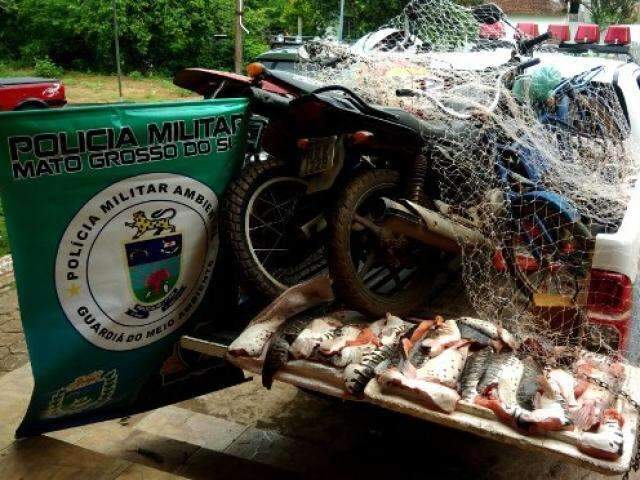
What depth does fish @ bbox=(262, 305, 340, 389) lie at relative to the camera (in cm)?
294

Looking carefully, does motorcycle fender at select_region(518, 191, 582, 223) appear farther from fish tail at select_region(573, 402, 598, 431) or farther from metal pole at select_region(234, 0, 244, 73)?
metal pole at select_region(234, 0, 244, 73)

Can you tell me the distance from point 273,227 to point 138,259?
30.1 inches

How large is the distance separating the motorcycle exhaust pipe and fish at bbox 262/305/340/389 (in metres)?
0.56

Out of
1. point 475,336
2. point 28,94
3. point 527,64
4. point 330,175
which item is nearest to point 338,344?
point 475,336

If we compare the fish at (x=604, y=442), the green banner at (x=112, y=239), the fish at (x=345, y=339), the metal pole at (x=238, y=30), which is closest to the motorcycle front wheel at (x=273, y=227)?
the green banner at (x=112, y=239)

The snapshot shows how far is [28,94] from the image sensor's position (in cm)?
1085

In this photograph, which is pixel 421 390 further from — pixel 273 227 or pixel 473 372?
pixel 273 227

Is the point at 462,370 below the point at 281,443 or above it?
above

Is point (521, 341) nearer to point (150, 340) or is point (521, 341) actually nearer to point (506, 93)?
point (506, 93)

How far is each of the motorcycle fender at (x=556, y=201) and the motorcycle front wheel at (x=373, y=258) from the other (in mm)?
570

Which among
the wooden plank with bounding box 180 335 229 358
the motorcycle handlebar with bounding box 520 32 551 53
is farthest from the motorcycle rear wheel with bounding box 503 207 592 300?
the motorcycle handlebar with bounding box 520 32 551 53

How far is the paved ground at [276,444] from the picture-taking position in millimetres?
3430

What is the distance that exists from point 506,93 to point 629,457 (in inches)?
85.6

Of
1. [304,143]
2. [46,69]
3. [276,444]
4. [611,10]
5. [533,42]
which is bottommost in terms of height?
[46,69]
